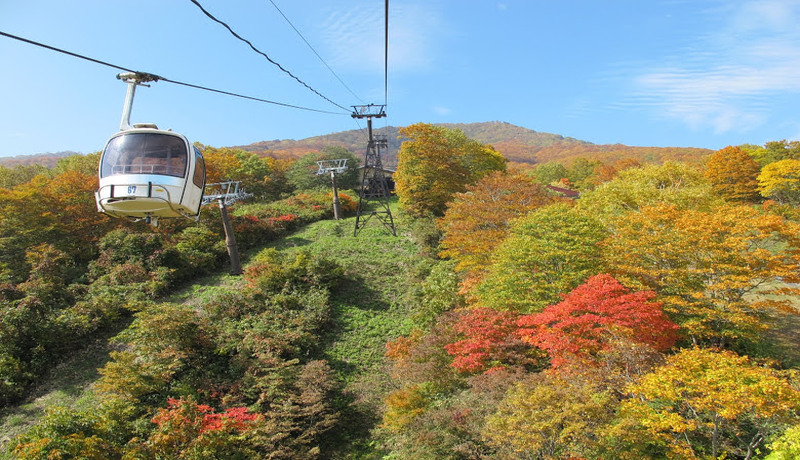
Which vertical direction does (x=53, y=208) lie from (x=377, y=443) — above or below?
above

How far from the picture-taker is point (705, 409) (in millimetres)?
7422

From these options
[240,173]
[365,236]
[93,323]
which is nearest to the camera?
[93,323]

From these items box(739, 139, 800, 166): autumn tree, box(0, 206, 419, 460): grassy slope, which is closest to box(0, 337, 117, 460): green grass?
box(0, 206, 419, 460): grassy slope

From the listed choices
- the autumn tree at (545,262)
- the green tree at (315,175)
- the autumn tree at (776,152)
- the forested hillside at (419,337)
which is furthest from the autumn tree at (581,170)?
the autumn tree at (545,262)

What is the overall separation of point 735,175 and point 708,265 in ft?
114

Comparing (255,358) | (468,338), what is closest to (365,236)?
(255,358)

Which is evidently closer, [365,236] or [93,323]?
[93,323]

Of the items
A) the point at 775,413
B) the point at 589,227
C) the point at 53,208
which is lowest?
the point at 775,413

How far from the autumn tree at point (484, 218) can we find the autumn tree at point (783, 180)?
26.5 metres

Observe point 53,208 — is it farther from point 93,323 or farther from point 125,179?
point 125,179

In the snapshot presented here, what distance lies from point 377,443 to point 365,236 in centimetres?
1753

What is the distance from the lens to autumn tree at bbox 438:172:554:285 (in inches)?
726

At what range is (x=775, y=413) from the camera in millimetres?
6965

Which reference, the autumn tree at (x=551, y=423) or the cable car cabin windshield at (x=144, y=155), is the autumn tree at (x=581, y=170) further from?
the cable car cabin windshield at (x=144, y=155)
